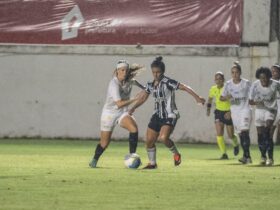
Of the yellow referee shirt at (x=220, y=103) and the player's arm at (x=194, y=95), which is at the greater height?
the player's arm at (x=194, y=95)

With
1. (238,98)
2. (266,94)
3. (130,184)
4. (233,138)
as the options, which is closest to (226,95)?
(238,98)

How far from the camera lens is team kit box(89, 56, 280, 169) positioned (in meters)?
21.0

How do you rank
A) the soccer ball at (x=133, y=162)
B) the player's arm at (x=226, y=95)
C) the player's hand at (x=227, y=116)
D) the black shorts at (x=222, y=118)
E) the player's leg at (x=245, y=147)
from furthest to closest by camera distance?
1. the black shorts at (x=222, y=118)
2. the player's hand at (x=227, y=116)
3. the player's arm at (x=226, y=95)
4. the player's leg at (x=245, y=147)
5. the soccer ball at (x=133, y=162)

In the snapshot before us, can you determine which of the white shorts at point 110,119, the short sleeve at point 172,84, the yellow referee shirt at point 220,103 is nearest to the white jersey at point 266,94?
the short sleeve at point 172,84

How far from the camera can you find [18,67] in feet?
112

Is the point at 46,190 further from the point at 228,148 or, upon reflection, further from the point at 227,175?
the point at 228,148

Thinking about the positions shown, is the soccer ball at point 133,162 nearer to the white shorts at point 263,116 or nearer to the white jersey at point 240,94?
the white shorts at point 263,116

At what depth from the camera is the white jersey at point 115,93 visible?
2098cm

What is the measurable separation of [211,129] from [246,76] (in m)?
1.80

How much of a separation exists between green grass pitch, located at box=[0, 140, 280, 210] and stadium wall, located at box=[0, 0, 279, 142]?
7191 millimetres

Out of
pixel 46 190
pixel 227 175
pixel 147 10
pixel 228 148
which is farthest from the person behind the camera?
pixel 147 10

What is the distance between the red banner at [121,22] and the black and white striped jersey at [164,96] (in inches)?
459

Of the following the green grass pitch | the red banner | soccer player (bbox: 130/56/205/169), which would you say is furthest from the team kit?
the red banner

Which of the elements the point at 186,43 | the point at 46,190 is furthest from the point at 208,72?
the point at 46,190
